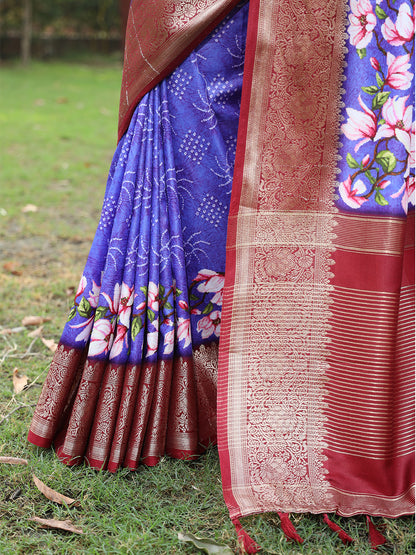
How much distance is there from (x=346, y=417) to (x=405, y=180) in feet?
2.06

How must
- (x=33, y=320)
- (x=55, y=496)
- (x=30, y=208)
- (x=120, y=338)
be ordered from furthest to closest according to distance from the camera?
(x=30, y=208) < (x=33, y=320) < (x=120, y=338) < (x=55, y=496)

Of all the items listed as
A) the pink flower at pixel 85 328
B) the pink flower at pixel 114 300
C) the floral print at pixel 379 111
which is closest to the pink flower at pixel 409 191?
the floral print at pixel 379 111

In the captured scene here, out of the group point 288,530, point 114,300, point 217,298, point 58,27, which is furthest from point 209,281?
point 58,27

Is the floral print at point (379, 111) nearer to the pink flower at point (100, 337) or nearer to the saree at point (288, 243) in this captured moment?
the saree at point (288, 243)

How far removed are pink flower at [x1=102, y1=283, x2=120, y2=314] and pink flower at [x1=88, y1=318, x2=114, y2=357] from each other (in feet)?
0.12

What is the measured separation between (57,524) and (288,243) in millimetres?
927

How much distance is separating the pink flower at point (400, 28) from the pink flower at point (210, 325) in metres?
0.89

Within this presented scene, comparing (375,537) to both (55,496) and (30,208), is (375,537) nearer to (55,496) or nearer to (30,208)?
(55,496)

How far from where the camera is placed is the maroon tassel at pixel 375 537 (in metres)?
1.60

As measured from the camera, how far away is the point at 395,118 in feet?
5.52

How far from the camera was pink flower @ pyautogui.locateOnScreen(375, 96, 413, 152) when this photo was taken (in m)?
1.68

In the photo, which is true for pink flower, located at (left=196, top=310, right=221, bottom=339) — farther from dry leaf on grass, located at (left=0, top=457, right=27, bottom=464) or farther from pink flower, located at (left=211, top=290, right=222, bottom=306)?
dry leaf on grass, located at (left=0, top=457, right=27, bottom=464)

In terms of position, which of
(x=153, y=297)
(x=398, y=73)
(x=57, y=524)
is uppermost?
(x=398, y=73)

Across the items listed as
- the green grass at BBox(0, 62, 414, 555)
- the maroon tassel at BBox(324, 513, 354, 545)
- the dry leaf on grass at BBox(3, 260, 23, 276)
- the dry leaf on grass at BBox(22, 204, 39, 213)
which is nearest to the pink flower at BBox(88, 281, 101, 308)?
the green grass at BBox(0, 62, 414, 555)
